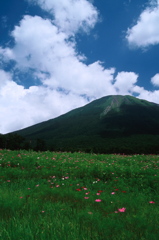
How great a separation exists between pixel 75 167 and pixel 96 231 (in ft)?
23.3

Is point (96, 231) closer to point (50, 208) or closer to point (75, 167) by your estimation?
point (50, 208)

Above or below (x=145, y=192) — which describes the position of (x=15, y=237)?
above

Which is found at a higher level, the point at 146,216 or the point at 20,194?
the point at 20,194

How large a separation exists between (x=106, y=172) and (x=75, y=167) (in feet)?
6.39

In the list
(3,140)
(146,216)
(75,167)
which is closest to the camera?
(146,216)

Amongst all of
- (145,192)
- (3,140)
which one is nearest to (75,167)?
(145,192)

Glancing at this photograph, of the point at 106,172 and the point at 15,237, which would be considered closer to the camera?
the point at 15,237

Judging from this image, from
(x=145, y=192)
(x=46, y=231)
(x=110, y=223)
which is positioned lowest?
(x=145, y=192)

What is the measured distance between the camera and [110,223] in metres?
3.49

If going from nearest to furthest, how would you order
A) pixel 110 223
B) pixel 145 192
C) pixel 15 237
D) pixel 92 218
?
pixel 15 237
pixel 110 223
pixel 92 218
pixel 145 192

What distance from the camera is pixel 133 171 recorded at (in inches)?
363

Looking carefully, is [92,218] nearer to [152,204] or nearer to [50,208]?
[50,208]

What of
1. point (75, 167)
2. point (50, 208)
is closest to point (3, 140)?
point (75, 167)

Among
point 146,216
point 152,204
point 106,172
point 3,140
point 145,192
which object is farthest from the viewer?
point 3,140
